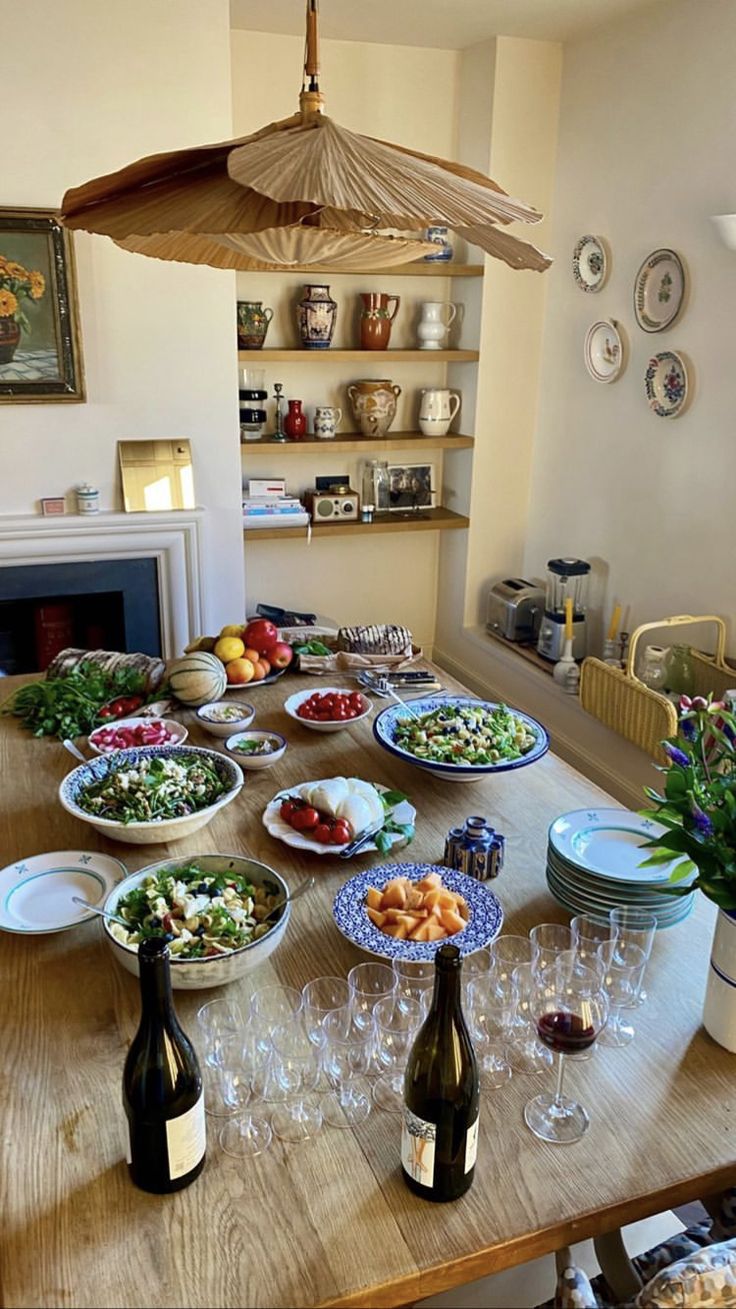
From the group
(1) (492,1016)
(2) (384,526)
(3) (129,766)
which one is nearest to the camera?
(1) (492,1016)

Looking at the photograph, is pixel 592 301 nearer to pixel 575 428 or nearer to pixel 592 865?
pixel 575 428

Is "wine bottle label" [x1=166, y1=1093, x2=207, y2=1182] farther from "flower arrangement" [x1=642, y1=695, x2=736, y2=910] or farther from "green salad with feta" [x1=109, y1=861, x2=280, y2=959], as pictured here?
"flower arrangement" [x1=642, y1=695, x2=736, y2=910]

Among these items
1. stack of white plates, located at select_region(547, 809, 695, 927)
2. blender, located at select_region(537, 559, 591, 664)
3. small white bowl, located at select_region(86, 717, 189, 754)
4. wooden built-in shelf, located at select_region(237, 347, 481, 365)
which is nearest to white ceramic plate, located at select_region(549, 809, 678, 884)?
stack of white plates, located at select_region(547, 809, 695, 927)

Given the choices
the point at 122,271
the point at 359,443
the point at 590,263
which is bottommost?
the point at 359,443

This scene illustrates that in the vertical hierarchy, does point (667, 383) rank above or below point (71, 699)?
above

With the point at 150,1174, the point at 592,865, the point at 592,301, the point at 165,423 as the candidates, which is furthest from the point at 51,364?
the point at 150,1174

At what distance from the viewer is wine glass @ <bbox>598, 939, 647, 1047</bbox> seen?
1259 millimetres

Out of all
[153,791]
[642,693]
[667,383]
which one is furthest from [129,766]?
[667,383]

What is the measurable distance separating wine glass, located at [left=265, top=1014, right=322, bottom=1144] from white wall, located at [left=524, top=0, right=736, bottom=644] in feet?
7.94

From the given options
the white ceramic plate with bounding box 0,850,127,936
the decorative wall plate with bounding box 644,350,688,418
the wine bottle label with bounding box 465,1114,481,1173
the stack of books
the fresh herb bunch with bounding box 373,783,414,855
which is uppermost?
the decorative wall plate with bounding box 644,350,688,418

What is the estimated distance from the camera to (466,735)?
6.39 feet

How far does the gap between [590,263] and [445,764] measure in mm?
2560

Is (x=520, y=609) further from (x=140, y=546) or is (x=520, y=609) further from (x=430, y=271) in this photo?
(x=140, y=546)

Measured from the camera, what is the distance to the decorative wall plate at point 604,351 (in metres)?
3.57
